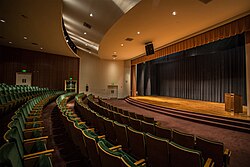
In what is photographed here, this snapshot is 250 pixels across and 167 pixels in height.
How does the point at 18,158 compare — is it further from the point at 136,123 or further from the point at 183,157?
the point at 136,123

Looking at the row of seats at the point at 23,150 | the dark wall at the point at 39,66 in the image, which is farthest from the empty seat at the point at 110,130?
the dark wall at the point at 39,66

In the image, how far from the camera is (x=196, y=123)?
4.38m

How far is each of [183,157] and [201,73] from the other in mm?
9737

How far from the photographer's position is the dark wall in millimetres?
8914

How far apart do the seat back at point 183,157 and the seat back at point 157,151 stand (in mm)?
66

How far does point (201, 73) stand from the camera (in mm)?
9656

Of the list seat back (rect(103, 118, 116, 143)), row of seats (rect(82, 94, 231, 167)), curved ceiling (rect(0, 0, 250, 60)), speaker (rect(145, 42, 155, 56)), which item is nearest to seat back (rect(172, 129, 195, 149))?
row of seats (rect(82, 94, 231, 167))

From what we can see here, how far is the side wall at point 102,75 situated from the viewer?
11.8 m

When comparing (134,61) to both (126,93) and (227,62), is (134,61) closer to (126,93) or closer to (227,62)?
(126,93)

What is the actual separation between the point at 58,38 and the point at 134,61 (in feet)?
20.3

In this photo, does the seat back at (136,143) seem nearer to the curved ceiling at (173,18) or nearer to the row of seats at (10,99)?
the row of seats at (10,99)

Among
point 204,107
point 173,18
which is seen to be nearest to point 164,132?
point 173,18

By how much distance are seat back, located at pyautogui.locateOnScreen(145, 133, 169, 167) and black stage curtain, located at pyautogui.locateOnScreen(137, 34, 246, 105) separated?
786cm

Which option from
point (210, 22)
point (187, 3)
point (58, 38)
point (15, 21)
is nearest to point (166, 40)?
point (210, 22)
